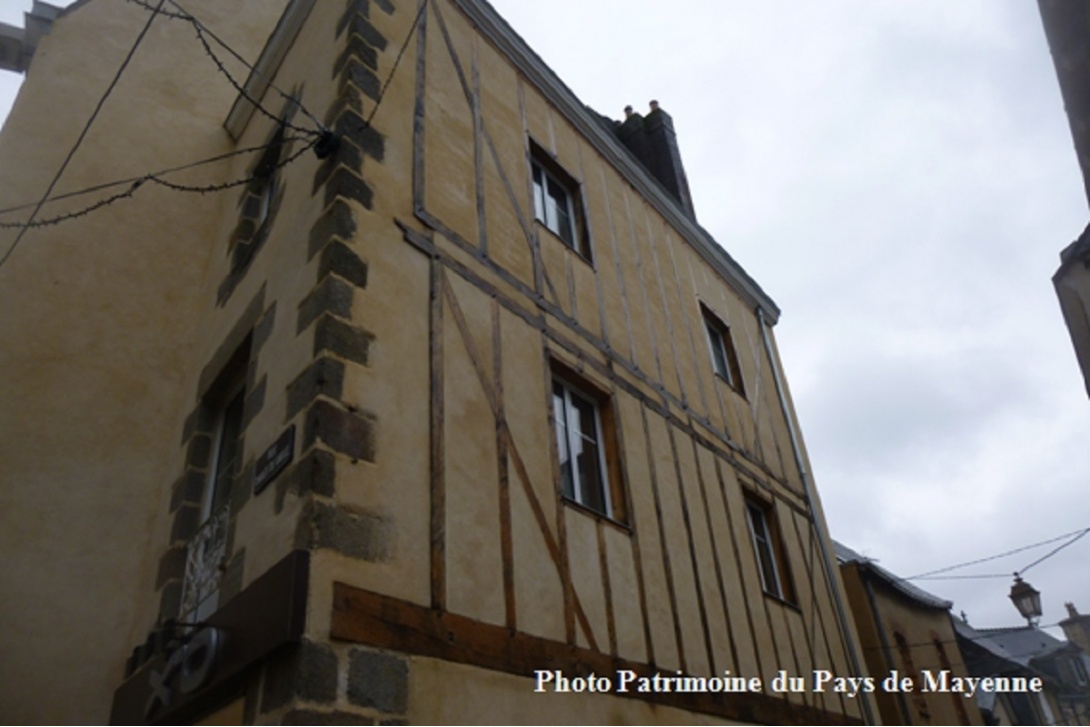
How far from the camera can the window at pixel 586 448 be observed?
5.07m

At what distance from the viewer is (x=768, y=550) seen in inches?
289

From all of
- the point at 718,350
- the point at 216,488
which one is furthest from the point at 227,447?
the point at 718,350

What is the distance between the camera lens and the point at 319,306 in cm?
376

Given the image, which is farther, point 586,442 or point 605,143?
point 605,143

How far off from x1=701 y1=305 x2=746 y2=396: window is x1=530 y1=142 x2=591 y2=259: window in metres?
2.28

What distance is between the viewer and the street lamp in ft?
37.1

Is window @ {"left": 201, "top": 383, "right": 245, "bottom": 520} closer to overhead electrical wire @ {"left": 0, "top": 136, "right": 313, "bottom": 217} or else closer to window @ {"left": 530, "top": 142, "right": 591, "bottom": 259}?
overhead electrical wire @ {"left": 0, "top": 136, "right": 313, "bottom": 217}

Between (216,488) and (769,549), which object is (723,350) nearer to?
(769,549)

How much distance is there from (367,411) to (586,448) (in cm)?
217

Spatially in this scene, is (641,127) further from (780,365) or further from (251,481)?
(251,481)

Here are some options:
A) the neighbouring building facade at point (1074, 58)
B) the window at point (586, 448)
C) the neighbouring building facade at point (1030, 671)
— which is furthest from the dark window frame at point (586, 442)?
the neighbouring building facade at point (1030, 671)

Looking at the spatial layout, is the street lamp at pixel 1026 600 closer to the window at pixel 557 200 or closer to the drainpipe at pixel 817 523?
the drainpipe at pixel 817 523

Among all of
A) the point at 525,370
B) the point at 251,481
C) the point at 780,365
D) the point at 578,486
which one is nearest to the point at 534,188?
the point at 525,370

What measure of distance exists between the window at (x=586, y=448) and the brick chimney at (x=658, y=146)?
435 centimetres
